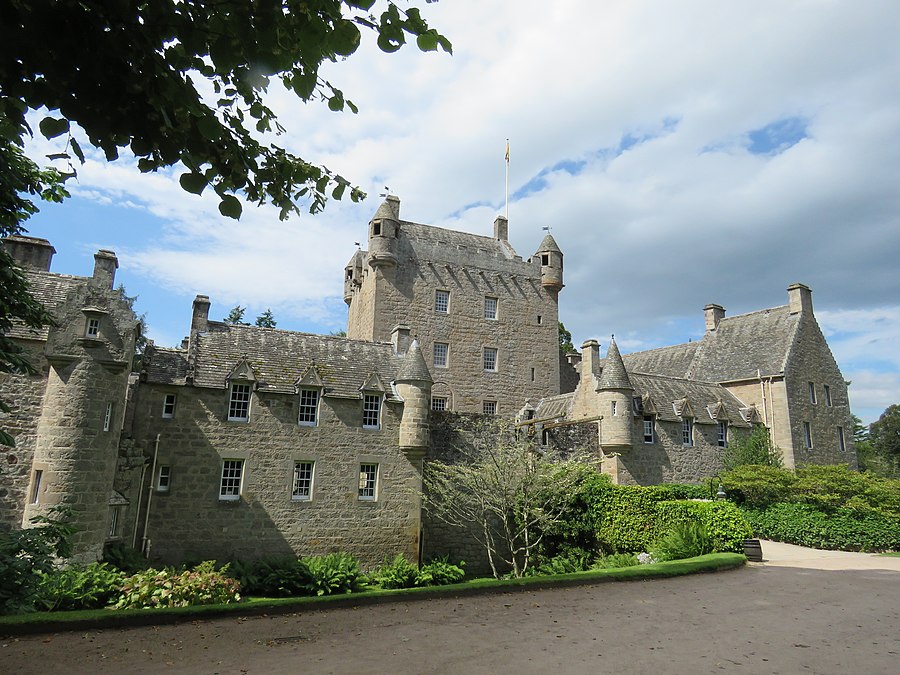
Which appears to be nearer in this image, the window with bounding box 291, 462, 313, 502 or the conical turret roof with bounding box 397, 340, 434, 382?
the window with bounding box 291, 462, 313, 502

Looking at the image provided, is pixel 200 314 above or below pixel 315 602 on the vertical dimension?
above

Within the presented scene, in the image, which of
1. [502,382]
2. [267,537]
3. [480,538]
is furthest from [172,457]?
[502,382]

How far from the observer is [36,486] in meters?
14.8

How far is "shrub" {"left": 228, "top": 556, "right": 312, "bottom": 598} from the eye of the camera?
57.7 feet

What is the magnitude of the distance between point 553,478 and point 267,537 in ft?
33.5

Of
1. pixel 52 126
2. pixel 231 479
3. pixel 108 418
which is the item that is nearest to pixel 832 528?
pixel 231 479

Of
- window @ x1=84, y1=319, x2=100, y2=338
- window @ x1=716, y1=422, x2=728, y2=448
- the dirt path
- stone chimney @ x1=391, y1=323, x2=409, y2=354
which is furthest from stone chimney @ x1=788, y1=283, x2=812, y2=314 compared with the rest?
window @ x1=84, y1=319, x2=100, y2=338

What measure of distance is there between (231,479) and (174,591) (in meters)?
7.22

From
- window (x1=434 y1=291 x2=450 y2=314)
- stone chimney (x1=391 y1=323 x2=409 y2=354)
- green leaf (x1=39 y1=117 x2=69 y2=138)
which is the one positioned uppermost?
window (x1=434 y1=291 x2=450 y2=314)

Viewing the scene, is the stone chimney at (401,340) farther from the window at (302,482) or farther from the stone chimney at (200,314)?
the stone chimney at (200,314)

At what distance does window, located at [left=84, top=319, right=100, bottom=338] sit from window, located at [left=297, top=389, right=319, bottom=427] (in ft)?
22.8

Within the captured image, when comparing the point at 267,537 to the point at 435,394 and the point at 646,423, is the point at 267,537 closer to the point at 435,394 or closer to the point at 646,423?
the point at 435,394

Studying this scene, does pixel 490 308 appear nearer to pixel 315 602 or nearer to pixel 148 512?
pixel 148 512

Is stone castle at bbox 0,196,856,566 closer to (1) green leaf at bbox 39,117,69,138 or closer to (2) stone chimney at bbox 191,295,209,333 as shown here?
(2) stone chimney at bbox 191,295,209,333
